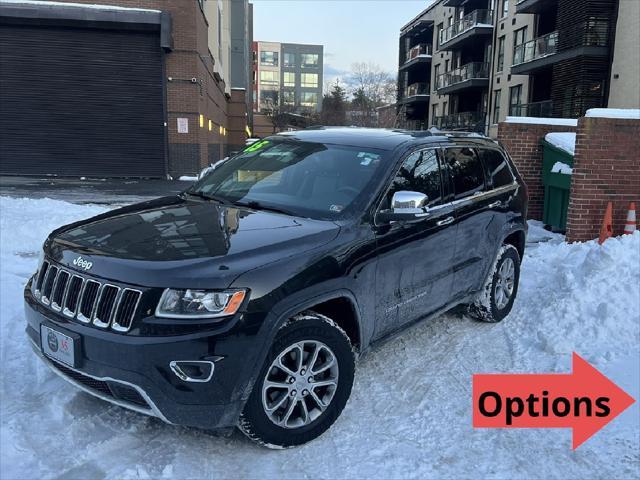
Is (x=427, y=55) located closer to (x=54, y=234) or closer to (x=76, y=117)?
(x=76, y=117)

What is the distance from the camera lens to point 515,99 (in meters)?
34.6

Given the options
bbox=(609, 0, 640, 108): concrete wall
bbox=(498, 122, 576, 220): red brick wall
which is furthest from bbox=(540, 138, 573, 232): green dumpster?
bbox=(609, 0, 640, 108): concrete wall

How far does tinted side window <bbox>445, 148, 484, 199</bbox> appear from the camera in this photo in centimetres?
468

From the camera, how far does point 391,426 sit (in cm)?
349

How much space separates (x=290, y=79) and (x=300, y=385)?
142 meters

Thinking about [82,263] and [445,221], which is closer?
[82,263]

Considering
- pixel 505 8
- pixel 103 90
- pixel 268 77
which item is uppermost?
pixel 268 77

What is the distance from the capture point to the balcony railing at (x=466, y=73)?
38656 millimetres

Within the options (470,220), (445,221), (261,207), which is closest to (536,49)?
(470,220)

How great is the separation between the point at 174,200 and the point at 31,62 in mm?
18930

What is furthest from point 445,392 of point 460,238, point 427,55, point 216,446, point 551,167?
point 427,55

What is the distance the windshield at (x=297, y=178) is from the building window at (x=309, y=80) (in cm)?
13995

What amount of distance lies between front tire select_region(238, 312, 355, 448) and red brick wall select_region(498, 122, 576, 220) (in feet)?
26.9

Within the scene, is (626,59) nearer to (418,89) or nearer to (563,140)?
(563,140)
